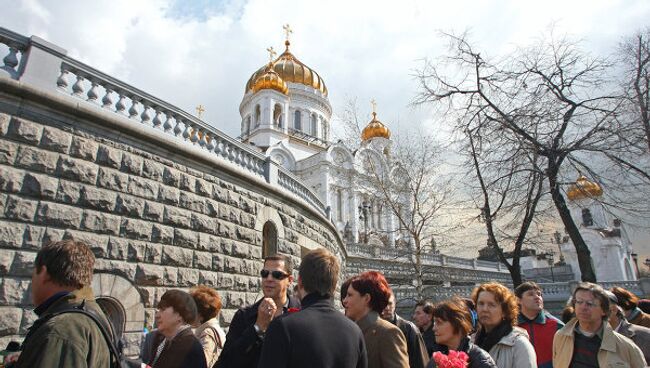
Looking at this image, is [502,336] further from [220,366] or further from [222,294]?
[222,294]

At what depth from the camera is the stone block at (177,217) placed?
7.20m

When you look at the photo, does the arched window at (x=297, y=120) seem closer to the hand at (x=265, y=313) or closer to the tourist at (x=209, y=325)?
the tourist at (x=209, y=325)

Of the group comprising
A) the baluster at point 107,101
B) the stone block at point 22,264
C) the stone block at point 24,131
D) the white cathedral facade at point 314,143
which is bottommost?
the stone block at point 22,264

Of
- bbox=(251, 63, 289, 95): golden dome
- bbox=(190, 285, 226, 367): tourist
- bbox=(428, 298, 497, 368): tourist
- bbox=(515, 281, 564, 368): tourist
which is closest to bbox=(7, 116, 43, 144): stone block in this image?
bbox=(190, 285, 226, 367): tourist

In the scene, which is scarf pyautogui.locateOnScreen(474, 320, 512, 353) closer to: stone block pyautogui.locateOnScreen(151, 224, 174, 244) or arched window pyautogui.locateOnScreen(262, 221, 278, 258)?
stone block pyautogui.locateOnScreen(151, 224, 174, 244)

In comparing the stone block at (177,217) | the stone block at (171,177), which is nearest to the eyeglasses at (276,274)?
the stone block at (177,217)

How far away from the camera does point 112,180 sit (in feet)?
21.5

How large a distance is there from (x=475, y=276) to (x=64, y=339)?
1266 inches

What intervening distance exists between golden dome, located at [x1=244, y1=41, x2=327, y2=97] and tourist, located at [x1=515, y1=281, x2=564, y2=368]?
40.5 m

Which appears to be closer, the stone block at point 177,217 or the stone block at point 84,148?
the stone block at point 84,148

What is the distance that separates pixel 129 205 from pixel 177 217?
2.95 ft

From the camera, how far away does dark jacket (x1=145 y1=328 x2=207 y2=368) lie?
299 cm

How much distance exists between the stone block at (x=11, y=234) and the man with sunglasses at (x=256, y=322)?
13.6ft

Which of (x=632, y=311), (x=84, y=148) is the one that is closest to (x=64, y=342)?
(x=84, y=148)
